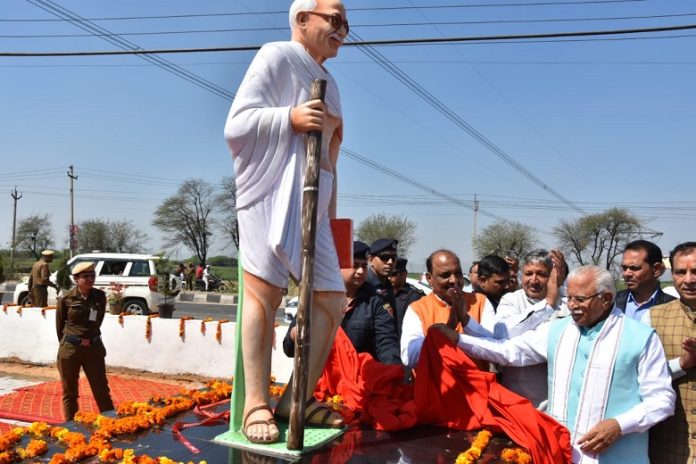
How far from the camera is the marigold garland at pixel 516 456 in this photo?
2.76 meters

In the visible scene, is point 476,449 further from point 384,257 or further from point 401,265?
point 401,265

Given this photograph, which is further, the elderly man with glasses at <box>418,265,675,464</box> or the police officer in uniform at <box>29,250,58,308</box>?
the police officer in uniform at <box>29,250,58,308</box>

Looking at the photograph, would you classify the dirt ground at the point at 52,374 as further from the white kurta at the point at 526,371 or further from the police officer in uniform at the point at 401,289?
the white kurta at the point at 526,371

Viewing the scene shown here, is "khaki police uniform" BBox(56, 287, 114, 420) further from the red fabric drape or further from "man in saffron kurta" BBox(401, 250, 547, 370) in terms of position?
"man in saffron kurta" BBox(401, 250, 547, 370)

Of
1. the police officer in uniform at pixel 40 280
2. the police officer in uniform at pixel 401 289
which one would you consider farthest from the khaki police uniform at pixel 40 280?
the police officer in uniform at pixel 401 289

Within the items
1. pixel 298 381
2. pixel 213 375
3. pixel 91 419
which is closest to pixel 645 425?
pixel 298 381

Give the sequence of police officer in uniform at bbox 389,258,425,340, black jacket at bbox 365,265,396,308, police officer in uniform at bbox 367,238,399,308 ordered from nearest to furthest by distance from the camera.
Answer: black jacket at bbox 365,265,396,308 → police officer in uniform at bbox 367,238,399,308 → police officer in uniform at bbox 389,258,425,340

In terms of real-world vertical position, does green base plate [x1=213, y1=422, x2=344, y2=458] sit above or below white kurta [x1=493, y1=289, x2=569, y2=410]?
below

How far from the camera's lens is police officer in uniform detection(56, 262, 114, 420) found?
5.32m

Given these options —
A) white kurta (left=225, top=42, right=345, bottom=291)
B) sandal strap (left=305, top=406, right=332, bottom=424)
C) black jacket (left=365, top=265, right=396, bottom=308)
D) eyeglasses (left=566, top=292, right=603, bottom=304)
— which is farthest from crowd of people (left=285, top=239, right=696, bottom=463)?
black jacket (left=365, top=265, right=396, bottom=308)

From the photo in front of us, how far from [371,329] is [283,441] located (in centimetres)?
117

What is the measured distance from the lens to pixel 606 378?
8.57ft

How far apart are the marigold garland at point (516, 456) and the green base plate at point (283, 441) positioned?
2.82 ft

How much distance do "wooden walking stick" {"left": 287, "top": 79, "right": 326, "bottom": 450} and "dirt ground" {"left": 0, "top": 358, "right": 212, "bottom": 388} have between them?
532 centimetres
